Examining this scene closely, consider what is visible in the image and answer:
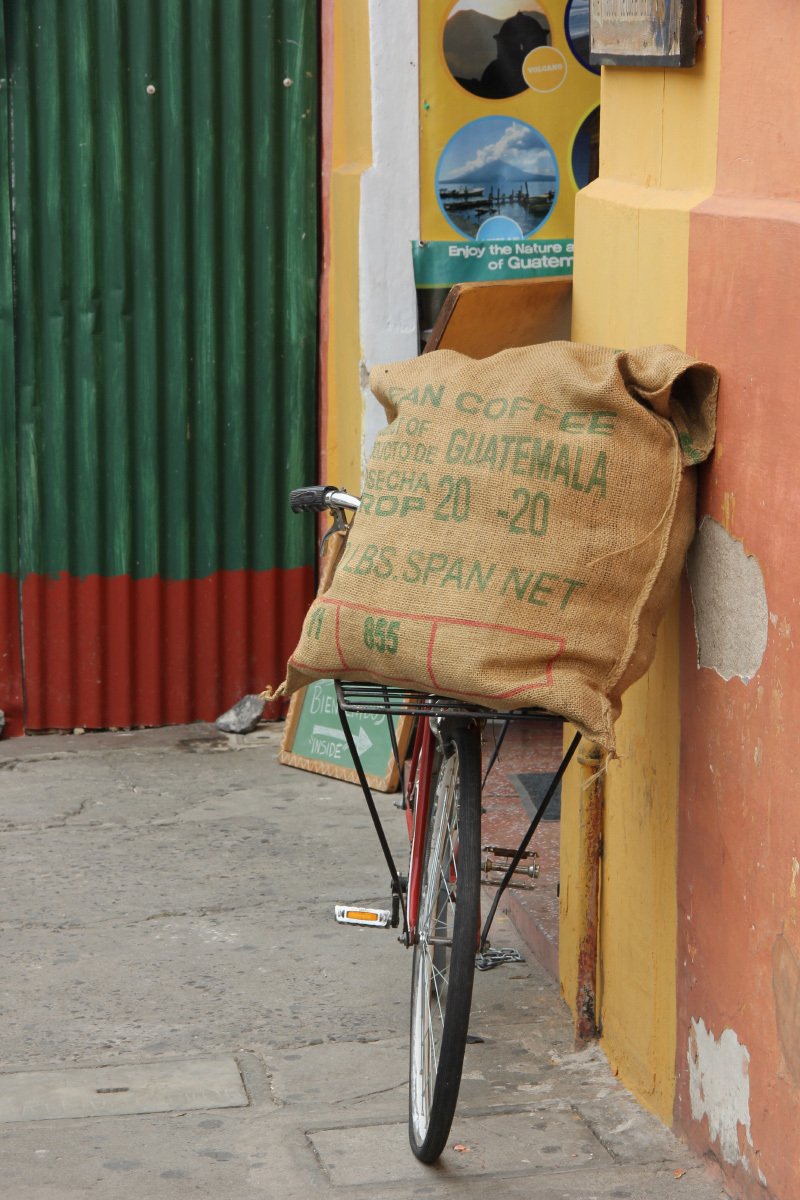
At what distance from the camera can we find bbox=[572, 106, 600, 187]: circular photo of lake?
232 inches

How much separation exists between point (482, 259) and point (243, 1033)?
2934 millimetres

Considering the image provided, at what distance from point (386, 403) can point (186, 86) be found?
9.75 feet

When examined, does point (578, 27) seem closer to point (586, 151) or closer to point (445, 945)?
point (586, 151)

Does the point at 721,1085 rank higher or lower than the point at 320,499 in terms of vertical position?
lower

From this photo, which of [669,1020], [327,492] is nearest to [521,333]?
[327,492]

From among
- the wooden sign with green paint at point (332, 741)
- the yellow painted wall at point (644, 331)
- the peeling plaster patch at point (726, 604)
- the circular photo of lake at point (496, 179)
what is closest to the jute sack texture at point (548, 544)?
the peeling plaster patch at point (726, 604)

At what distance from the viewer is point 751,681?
3045 mm

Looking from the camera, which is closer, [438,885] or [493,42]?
[438,885]

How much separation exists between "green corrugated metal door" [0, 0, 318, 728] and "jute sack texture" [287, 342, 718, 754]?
3162mm


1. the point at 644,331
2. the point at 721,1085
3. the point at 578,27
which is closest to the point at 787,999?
the point at 721,1085

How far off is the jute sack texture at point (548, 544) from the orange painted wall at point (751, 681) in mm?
120

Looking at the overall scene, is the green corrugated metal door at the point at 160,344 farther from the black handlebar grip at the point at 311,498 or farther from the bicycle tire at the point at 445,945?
the bicycle tire at the point at 445,945

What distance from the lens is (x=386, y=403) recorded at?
362 centimetres

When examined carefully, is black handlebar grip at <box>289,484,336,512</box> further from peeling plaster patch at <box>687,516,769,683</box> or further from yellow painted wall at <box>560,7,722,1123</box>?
peeling plaster patch at <box>687,516,769,683</box>
